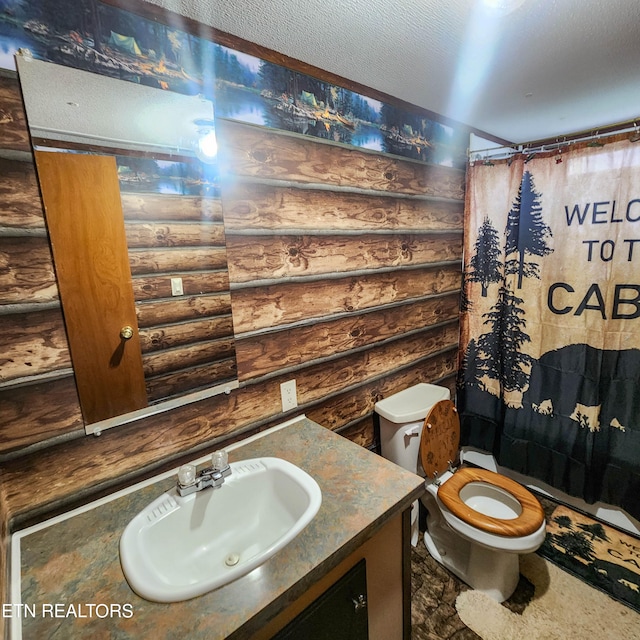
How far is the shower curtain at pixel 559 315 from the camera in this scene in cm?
171

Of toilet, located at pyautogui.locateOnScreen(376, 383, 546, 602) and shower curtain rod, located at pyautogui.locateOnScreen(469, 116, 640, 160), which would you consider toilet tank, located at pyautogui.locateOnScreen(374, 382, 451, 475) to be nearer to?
toilet, located at pyautogui.locateOnScreen(376, 383, 546, 602)

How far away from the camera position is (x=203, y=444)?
1.26 m

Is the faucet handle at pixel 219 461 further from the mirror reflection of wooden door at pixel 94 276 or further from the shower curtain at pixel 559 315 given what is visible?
the shower curtain at pixel 559 315

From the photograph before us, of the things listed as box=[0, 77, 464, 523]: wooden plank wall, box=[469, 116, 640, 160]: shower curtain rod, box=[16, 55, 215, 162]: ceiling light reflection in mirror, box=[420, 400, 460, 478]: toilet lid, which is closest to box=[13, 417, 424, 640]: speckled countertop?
box=[0, 77, 464, 523]: wooden plank wall

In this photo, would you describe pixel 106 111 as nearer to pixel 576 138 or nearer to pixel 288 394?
pixel 288 394

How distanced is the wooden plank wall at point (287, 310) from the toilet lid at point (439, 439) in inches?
11.3

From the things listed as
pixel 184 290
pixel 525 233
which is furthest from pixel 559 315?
pixel 184 290

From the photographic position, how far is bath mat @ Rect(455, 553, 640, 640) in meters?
1.41

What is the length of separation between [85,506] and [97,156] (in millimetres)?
1028

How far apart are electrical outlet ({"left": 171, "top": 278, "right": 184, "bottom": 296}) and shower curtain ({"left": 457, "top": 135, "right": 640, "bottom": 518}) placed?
1.81 metres

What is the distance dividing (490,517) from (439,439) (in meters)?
0.39

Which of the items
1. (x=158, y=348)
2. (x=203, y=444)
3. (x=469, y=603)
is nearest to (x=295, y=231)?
(x=158, y=348)

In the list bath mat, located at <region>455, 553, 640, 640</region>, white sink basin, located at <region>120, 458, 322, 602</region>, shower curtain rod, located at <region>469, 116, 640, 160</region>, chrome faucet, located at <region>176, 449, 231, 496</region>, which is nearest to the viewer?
white sink basin, located at <region>120, 458, 322, 602</region>

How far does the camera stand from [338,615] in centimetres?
93
